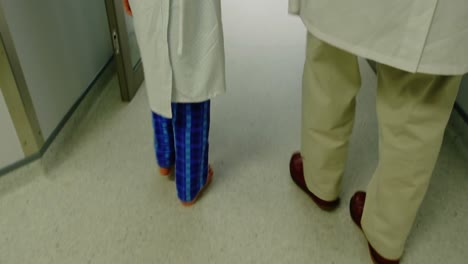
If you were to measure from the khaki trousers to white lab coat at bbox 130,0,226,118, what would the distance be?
Result: 10.0 inches

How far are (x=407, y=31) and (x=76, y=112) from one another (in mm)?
1359

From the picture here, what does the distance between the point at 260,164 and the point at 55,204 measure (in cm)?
72

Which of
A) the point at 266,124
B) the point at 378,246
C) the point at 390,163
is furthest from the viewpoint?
the point at 266,124

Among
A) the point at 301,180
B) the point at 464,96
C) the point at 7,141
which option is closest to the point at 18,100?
the point at 7,141

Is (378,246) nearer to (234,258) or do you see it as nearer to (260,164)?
(234,258)

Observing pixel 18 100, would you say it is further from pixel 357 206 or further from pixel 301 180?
pixel 357 206

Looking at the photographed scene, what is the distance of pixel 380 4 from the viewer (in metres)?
0.77

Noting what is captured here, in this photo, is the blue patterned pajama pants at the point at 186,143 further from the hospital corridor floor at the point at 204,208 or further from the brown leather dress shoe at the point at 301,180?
the brown leather dress shoe at the point at 301,180

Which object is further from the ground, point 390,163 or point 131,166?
point 390,163

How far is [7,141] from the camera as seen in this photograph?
1.37m

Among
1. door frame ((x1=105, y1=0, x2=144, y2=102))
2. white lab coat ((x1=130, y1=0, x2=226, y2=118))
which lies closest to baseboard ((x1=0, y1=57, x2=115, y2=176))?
door frame ((x1=105, y1=0, x2=144, y2=102))

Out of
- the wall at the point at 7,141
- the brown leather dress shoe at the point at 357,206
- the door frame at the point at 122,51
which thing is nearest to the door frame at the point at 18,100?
the wall at the point at 7,141

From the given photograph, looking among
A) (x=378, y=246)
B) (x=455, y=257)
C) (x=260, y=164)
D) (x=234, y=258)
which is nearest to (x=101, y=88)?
(x=260, y=164)

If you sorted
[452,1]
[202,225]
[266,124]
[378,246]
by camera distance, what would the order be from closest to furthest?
1. [452,1]
2. [378,246]
3. [202,225]
4. [266,124]
